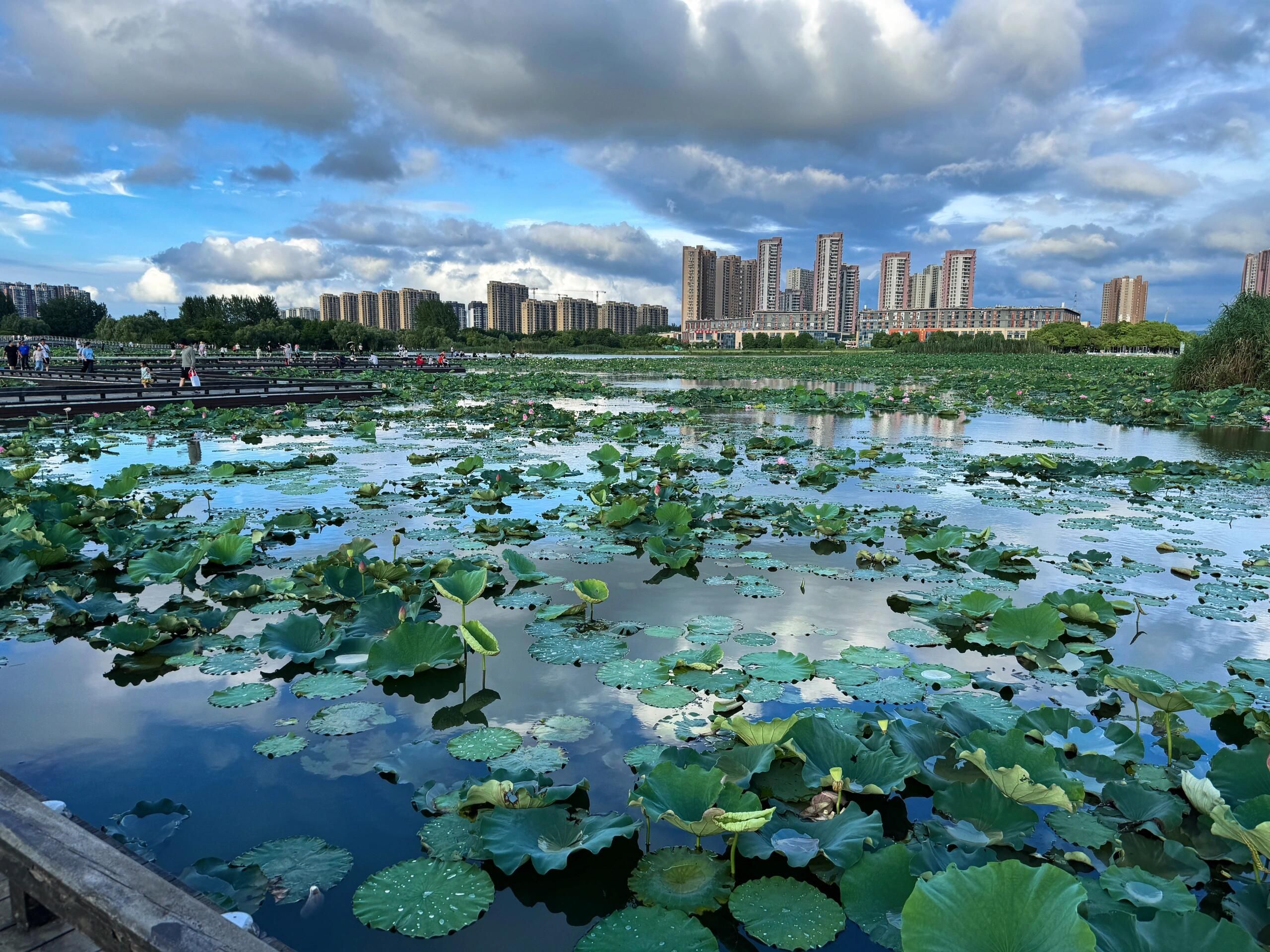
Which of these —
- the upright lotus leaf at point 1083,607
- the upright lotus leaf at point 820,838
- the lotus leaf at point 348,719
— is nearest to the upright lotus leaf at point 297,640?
the lotus leaf at point 348,719

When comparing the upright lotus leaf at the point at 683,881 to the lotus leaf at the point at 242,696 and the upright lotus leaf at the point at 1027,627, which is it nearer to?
the lotus leaf at the point at 242,696

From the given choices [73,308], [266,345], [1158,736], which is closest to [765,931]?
[1158,736]

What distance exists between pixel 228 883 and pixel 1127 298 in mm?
228697

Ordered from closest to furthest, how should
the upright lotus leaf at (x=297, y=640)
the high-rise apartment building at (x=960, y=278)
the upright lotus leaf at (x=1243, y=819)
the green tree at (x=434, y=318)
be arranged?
the upright lotus leaf at (x=1243, y=819) < the upright lotus leaf at (x=297, y=640) < the green tree at (x=434, y=318) < the high-rise apartment building at (x=960, y=278)

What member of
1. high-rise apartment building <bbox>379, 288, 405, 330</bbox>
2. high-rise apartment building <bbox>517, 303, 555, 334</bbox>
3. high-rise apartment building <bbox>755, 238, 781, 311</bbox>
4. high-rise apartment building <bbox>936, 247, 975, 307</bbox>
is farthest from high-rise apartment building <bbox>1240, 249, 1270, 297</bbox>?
high-rise apartment building <bbox>379, 288, 405, 330</bbox>

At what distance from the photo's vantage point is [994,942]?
3.98ft

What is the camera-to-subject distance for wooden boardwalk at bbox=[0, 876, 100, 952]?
Answer: 4.80 feet

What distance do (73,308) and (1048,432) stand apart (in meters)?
101

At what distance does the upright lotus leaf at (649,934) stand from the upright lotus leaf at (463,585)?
1.65 m

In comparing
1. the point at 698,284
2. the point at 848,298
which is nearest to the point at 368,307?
the point at 698,284

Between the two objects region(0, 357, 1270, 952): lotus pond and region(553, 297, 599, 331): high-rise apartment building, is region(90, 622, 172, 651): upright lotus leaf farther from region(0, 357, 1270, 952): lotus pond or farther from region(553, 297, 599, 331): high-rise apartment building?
region(553, 297, 599, 331): high-rise apartment building

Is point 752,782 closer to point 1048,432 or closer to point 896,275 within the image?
point 1048,432

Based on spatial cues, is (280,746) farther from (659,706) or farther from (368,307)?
(368,307)

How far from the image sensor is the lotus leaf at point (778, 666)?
2857 mm
